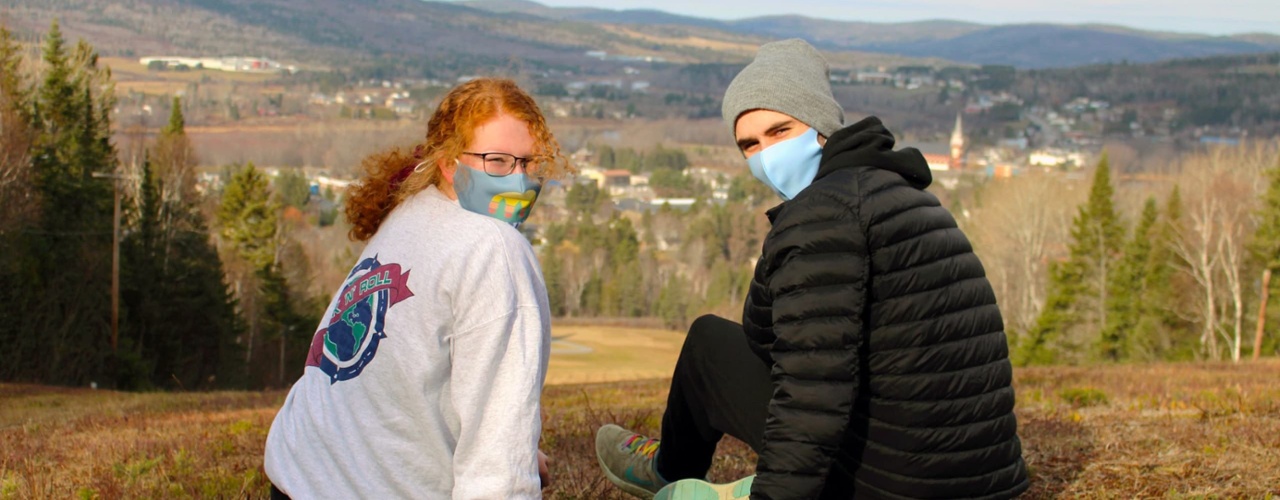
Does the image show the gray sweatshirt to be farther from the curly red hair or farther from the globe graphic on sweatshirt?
the curly red hair

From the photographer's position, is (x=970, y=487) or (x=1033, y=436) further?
(x=1033, y=436)

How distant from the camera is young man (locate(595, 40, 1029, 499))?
3023 millimetres

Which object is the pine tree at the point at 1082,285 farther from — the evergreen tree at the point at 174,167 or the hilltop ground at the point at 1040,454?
the hilltop ground at the point at 1040,454

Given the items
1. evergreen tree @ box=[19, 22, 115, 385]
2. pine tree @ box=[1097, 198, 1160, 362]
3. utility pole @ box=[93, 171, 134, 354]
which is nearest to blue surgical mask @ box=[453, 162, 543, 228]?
evergreen tree @ box=[19, 22, 115, 385]

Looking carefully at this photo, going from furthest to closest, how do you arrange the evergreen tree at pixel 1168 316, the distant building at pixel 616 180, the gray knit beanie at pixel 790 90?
the distant building at pixel 616 180
the evergreen tree at pixel 1168 316
the gray knit beanie at pixel 790 90

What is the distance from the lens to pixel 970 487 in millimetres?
Answer: 3199

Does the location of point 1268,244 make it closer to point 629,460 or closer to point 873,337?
point 629,460

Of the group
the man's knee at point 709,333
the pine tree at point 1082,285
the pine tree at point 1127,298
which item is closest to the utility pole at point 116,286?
the pine tree at point 1082,285

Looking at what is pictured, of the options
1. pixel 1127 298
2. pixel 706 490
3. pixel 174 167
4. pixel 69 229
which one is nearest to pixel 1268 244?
pixel 1127 298

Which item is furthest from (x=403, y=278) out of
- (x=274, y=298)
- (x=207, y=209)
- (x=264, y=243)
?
(x=207, y=209)

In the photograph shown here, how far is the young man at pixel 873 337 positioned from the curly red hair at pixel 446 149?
28.1 inches

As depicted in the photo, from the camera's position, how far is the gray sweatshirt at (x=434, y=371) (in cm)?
281

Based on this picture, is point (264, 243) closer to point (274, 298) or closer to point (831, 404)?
point (274, 298)

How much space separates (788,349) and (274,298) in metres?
48.8
